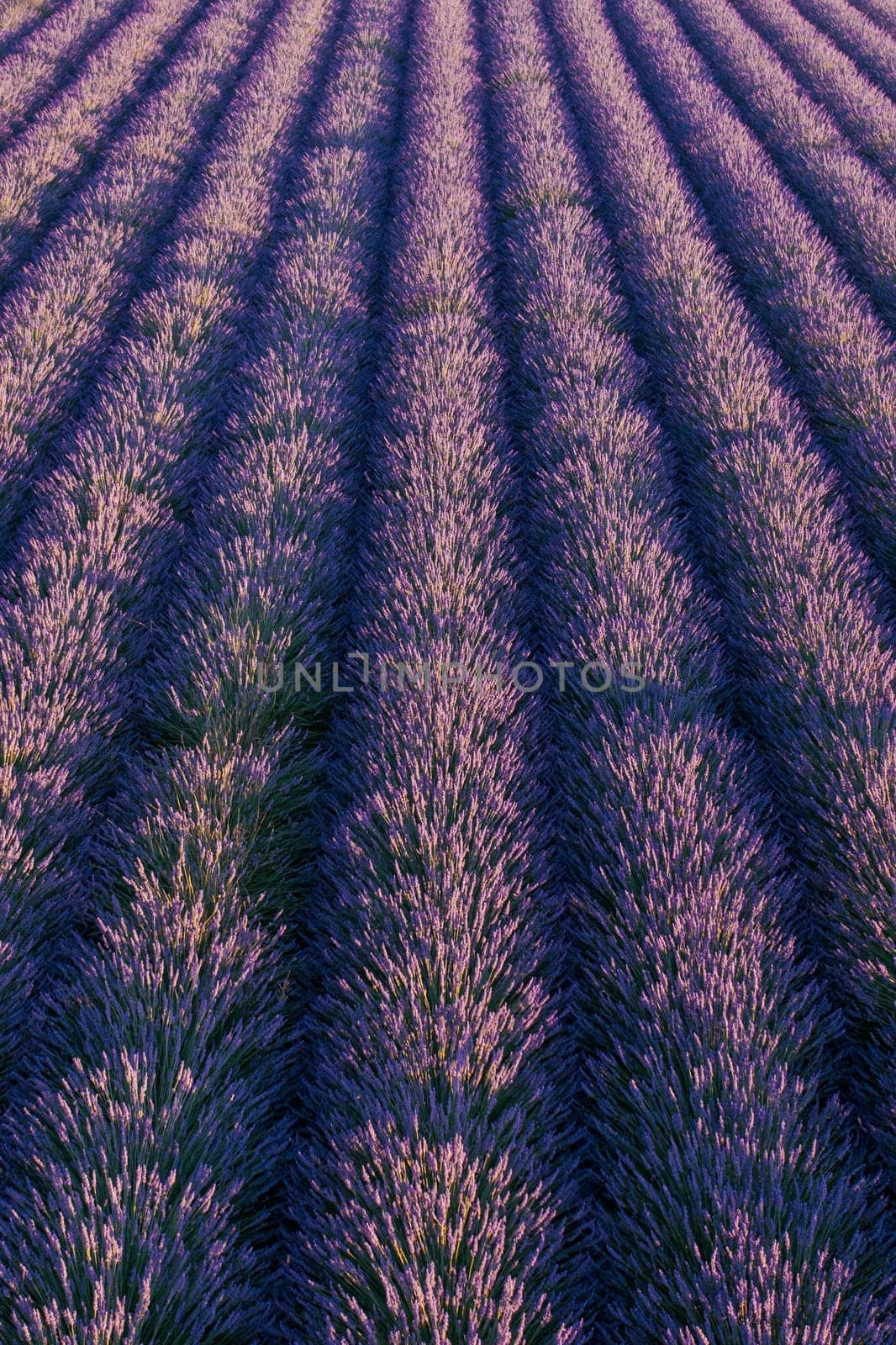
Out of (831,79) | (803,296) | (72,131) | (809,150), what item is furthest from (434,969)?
(831,79)

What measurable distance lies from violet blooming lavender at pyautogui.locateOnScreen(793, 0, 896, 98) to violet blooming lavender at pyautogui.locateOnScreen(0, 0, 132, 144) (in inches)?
255

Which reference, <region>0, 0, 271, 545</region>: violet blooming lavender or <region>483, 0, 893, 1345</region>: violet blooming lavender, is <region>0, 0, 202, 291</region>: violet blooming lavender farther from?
<region>483, 0, 893, 1345</region>: violet blooming lavender

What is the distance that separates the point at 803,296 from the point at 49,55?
20.7 ft

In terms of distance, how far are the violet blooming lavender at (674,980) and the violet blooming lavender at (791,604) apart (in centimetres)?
11

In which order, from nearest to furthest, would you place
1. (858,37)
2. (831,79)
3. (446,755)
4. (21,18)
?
1. (446,755)
2. (831,79)
3. (21,18)
4. (858,37)

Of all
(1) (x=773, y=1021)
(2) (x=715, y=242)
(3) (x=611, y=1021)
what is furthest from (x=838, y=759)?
(2) (x=715, y=242)

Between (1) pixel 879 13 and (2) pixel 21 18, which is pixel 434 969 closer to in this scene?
(2) pixel 21 18

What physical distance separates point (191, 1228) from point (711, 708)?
1.88 m

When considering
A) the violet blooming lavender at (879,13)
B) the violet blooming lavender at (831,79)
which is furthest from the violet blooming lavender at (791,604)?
the violet blooming lavender at (879,13)

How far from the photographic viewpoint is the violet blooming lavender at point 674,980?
1.39 meters

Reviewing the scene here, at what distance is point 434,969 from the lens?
1.77 m

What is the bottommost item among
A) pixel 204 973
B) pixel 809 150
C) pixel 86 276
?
pixel 204 973

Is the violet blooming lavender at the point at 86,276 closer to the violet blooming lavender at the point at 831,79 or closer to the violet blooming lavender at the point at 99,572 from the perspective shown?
the violet blooming lavender at the point at 99,572

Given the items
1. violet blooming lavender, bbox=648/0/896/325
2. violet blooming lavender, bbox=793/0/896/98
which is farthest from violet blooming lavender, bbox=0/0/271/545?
violet blooming lavender, bbox=793/0/896/98
